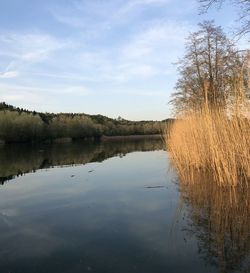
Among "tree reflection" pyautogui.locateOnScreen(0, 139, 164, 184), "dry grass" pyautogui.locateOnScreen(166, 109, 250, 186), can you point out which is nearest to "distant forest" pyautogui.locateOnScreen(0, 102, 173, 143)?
"tree reflection" pyautogui.locateOnScreen(0, 139, 164, 184)

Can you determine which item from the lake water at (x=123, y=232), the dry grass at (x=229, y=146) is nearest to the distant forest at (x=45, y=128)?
the dry grass at (x=229, y=146)

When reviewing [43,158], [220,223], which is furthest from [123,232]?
[43,158]

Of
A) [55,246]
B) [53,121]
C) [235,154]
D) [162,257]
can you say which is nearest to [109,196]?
[235,154]

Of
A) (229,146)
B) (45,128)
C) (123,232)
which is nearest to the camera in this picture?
(123,232)

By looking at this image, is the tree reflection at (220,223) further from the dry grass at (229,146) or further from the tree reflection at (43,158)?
the tree reflection at (43,158)

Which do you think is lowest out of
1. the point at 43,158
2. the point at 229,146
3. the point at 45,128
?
the point at 43,158

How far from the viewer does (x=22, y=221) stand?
264 inches

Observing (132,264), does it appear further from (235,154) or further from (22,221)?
(235,154)

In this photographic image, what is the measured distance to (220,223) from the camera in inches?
230

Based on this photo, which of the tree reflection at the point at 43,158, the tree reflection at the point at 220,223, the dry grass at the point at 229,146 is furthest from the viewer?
the tree reflection at the point at 43,158

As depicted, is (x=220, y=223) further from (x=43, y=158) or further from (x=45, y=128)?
(x=45, y=128)

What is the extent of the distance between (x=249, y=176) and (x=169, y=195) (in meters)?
1.78

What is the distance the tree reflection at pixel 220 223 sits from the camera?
4445 mm

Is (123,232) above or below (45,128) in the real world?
below
